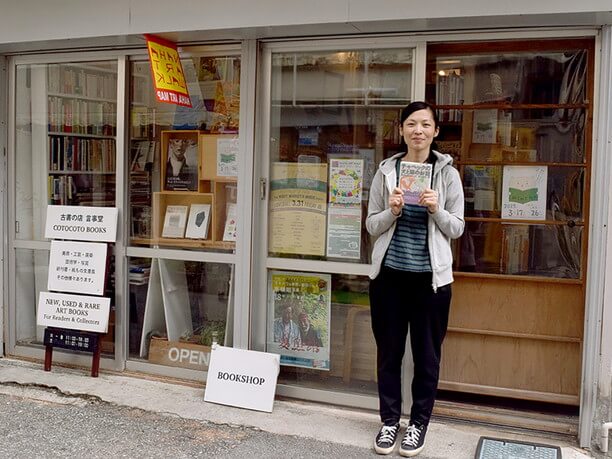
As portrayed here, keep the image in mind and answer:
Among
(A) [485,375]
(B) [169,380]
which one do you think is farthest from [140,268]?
(A) [485,375]

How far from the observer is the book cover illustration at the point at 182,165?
508 cm

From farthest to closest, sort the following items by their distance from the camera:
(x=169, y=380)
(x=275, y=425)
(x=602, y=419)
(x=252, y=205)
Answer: (x=169, y=380) → (x=252, y=205) → (x=275, y=425) → (x=602, y=419)

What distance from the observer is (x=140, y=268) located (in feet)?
17.1

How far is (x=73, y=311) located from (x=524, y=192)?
3.23m

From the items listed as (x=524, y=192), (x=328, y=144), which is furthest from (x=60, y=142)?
(x=524, y=192)

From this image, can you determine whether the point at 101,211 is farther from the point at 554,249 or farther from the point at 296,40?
the point at 554,249

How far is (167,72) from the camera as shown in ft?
15.4

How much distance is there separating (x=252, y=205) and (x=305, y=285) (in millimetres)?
636

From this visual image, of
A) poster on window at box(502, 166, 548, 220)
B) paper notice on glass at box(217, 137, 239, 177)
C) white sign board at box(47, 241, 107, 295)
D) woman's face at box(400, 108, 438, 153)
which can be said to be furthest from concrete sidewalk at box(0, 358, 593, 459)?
woman's face at box(400, 108, 438, 153)

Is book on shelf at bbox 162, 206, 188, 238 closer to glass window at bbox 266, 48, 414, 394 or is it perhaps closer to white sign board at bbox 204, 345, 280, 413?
glass window at bbox 266, 48, 414, 394

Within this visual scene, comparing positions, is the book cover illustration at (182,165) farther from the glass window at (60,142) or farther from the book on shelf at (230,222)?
the glass window at (60,142)

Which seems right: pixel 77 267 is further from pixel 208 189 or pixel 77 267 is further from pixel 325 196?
pixel 325 196

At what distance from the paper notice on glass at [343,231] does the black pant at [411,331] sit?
1.97 feet

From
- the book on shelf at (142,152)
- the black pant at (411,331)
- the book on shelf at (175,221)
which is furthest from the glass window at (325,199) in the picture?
the book on shelf at (142,152)
